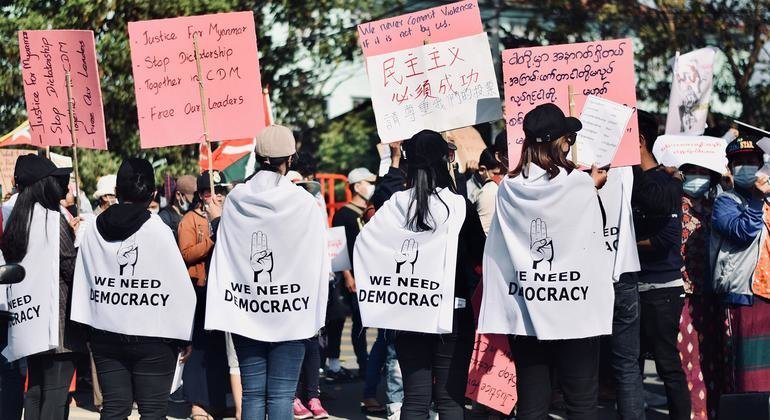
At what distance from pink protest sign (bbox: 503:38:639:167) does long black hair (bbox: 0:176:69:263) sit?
260 cm

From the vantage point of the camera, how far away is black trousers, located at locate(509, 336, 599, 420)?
645 centimetres

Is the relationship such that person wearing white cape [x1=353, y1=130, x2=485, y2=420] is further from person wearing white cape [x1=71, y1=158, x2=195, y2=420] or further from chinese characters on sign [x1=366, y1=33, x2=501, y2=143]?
chinese characters on sign [x1=366, y1=33, x2=501, y2=143]

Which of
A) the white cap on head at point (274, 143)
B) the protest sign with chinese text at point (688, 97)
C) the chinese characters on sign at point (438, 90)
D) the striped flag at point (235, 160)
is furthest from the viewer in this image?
the striped flag at point (235, 160)

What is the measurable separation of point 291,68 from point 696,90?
6973 millimetres

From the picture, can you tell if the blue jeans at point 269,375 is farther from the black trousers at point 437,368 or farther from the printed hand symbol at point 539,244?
the printed hand symbol at point 539,244

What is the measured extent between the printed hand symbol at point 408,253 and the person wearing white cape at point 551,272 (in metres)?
0.50

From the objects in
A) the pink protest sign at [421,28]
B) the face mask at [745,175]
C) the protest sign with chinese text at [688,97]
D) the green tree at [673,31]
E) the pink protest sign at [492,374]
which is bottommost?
the pink protest sign at [492,374]

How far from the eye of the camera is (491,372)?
7133 mm

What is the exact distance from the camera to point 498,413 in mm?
7570

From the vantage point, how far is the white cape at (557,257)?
20.9 ft

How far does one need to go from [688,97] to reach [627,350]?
12.6 ft

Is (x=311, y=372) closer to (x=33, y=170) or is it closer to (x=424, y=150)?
(x=33, y=170)

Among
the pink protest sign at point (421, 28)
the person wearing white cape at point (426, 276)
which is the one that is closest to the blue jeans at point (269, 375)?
the person wearing white cape at point (426, 276)

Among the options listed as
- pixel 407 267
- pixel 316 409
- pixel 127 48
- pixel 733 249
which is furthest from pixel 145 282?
pixel 127 48
